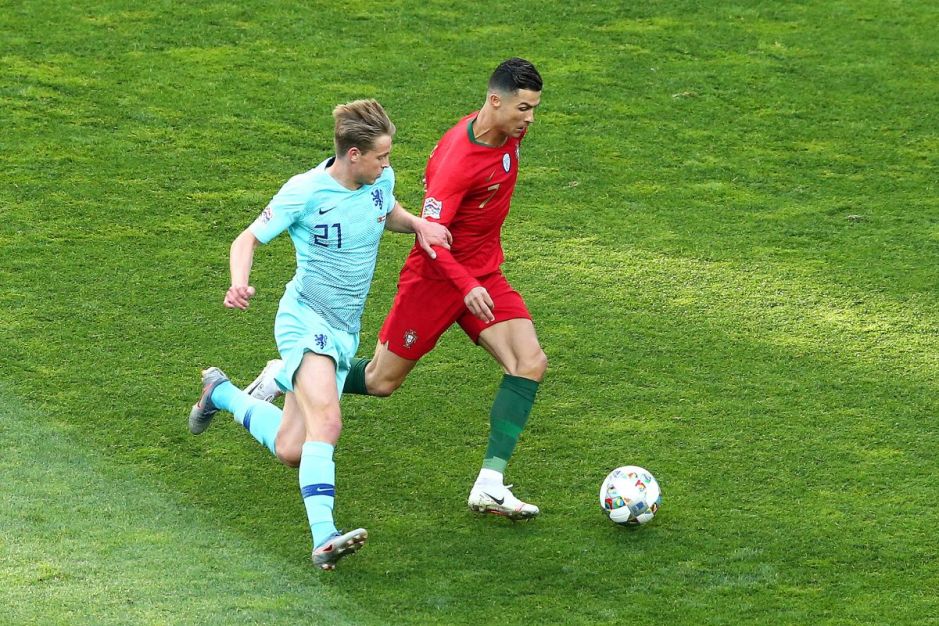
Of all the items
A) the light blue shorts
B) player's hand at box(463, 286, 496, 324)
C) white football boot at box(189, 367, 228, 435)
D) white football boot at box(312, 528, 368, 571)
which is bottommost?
white football boot at box(312, 528, 368, 571)

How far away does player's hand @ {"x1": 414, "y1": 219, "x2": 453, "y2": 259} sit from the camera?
552cm

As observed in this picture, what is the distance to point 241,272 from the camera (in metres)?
4.96

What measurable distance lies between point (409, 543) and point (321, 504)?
498 millimetres

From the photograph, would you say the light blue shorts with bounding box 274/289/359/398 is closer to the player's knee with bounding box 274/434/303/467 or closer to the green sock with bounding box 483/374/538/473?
the player's knee with bounding box 274/434/303/467

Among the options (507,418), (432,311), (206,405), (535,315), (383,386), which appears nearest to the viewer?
(507,418)

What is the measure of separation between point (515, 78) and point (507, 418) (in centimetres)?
142

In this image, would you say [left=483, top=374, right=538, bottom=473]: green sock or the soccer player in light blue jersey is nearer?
the soccer player in light blue jersey

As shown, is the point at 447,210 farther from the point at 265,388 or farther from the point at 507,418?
the point at 265,388

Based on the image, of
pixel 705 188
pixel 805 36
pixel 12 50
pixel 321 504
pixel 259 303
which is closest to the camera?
pixel 321 504

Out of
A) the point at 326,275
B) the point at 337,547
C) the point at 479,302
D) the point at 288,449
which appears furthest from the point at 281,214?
the point at 337,547

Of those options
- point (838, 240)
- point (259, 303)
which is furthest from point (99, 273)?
point (838, 240)

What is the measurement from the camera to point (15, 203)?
838 cm

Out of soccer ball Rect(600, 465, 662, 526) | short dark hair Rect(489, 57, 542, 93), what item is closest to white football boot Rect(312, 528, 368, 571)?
soccer ball Rect(600, 465, 662, 526)

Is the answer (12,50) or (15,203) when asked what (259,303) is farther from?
(12,50)
